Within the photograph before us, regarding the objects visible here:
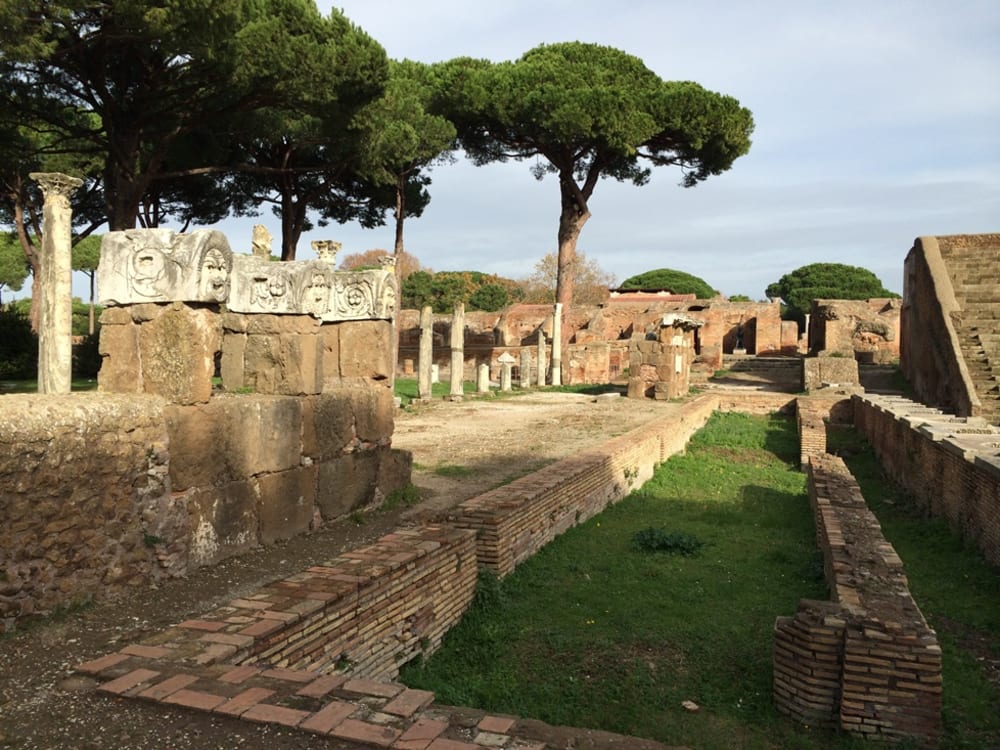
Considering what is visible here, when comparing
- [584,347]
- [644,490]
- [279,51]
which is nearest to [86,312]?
[584,347]

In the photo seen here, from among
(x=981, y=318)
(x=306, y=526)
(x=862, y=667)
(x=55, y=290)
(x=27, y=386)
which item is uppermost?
(x=981, y=318)

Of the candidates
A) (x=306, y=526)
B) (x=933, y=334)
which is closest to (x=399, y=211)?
(x=933, y=334)

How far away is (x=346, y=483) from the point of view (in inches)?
249

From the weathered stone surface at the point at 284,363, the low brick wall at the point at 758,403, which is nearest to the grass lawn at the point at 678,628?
the weathered stone surface at the point at 284,363

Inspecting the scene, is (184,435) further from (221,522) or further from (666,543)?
(666,543)

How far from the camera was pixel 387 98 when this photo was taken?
1831 cm

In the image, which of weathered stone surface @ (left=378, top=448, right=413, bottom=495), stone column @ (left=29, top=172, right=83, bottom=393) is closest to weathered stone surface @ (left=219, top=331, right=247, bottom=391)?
stone column @ (left=29, top=172, right=83, bottom=393)

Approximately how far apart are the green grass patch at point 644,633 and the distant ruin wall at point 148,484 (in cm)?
155

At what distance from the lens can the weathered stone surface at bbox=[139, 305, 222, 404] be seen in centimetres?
473

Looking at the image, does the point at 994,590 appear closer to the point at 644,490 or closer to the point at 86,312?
the point at 644,490

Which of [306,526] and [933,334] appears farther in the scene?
[933,334]

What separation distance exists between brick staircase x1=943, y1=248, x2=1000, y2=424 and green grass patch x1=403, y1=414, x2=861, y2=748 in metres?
7.56

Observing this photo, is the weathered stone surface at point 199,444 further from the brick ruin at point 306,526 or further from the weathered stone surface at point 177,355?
the weathered stone surface at point 177,355

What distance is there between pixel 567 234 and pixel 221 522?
27.0 metres
